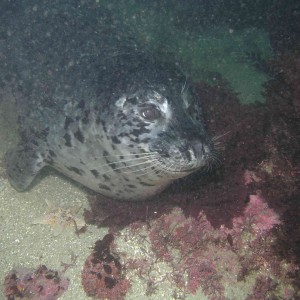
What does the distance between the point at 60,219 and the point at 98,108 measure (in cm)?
164

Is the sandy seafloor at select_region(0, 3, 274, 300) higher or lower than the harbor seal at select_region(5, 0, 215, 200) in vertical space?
lower

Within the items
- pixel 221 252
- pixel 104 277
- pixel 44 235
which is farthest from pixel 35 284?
pixel 221 252

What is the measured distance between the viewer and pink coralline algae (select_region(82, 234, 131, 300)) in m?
3.45

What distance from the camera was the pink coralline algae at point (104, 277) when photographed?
3.45 metres

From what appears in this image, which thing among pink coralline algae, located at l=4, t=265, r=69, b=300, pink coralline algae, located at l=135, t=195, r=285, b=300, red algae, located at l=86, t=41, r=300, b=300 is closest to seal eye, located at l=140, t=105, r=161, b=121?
red algae, located at l=86, t=41, r=300, b=300

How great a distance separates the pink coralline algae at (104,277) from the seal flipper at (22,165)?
1404 mm

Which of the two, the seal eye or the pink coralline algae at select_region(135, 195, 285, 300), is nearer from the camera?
the seal eye

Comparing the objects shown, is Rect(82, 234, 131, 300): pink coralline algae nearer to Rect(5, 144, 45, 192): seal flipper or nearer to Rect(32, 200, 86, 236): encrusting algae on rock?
Rect(32, 200, 86, 236): encrusting algae on rock

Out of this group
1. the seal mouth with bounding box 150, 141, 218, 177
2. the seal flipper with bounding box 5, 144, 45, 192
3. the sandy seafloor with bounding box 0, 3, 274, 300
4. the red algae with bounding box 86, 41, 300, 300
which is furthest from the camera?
the seal flipper with bounding box 5, 144, 45, 192

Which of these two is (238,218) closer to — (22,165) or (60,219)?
(60,219)

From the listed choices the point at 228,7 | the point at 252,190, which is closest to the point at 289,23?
the point at 228,7

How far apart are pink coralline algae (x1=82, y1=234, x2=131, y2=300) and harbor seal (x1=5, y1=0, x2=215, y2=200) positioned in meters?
0.77

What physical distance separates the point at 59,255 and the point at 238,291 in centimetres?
208

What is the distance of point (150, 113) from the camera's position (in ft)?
10.1
